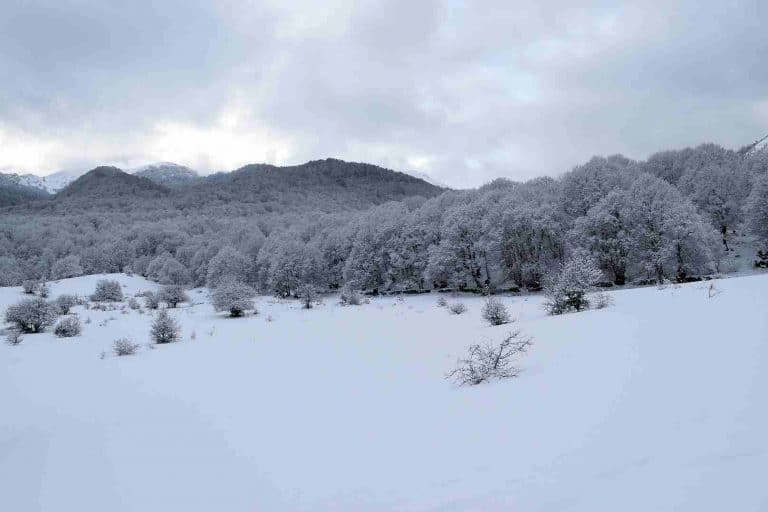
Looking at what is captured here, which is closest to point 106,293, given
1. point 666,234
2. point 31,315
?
point 31,315

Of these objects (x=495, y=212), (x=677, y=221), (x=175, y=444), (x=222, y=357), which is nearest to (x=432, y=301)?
(x=495, y=212)

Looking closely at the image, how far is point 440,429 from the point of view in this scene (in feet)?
15.5

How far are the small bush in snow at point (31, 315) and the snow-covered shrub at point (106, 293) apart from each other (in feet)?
48.5

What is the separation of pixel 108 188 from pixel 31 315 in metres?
161

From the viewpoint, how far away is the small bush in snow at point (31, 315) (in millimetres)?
17047

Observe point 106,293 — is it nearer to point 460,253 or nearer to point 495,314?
point 460,253

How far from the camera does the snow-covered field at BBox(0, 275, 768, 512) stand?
303 centimetres

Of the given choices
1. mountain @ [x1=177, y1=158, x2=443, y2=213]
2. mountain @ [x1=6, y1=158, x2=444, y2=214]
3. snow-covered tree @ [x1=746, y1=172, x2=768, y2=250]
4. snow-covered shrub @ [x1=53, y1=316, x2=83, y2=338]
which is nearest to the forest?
snow-covered tree @ [x1=746, y1=172, x2=768, y2=250]

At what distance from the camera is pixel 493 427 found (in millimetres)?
4438

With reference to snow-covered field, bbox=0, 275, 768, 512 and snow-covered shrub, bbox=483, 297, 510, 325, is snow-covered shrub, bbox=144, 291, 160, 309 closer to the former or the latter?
snow-covered field, bbox=0, 275, 768, 512

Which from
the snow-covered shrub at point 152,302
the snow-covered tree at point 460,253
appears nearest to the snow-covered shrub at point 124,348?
the snow-covered shrub at point 152,302

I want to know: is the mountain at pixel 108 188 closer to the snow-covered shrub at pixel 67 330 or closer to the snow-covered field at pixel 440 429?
the snow-covered shrub at pixel 67 330

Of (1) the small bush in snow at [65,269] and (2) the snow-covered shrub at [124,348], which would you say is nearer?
(2) the snow-covered shrub at [124,348]

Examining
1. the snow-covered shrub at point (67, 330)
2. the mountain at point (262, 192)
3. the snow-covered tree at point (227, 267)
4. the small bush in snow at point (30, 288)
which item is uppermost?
the mountain at point (262, 192)
